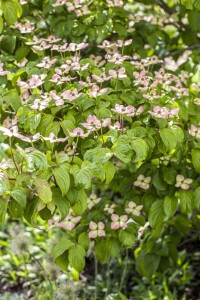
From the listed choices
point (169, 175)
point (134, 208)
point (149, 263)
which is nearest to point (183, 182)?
point (169, 175)

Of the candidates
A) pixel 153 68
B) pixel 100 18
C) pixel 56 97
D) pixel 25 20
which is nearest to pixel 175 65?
pixel 153 68

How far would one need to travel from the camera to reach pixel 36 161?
1.44 metres

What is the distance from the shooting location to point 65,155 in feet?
5.30

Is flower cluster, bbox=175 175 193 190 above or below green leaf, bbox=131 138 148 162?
below

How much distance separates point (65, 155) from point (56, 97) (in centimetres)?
19

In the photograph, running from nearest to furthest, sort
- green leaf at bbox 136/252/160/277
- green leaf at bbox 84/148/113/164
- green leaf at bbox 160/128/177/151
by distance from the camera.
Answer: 1. green leaf at bbox 84/148/113/164
2. green leaf at bbox 160/128/177/151
3. green leaf at bbox 136/252/160/277

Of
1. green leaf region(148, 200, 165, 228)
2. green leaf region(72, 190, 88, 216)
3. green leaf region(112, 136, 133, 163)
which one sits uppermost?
green leaf region(112, 136, 133, 163)

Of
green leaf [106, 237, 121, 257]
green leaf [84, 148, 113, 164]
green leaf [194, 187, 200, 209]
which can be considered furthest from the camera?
green leaf [106, 237, 121, 257]

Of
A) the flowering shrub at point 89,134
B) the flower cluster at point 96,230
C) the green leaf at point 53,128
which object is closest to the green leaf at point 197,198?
the flowering shrub at point 89,134

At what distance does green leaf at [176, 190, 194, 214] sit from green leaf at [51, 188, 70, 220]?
1.26ft

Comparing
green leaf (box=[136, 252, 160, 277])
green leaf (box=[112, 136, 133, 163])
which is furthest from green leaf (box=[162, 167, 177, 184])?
green leaf (box=[136, 252, 160, 277])

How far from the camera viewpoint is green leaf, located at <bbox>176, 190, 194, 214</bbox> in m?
1.78

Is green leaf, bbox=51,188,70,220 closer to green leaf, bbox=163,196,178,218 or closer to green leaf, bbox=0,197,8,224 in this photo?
green leaf, bbox=0,197,8,224

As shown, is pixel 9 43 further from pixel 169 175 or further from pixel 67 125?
pixel 169 175
